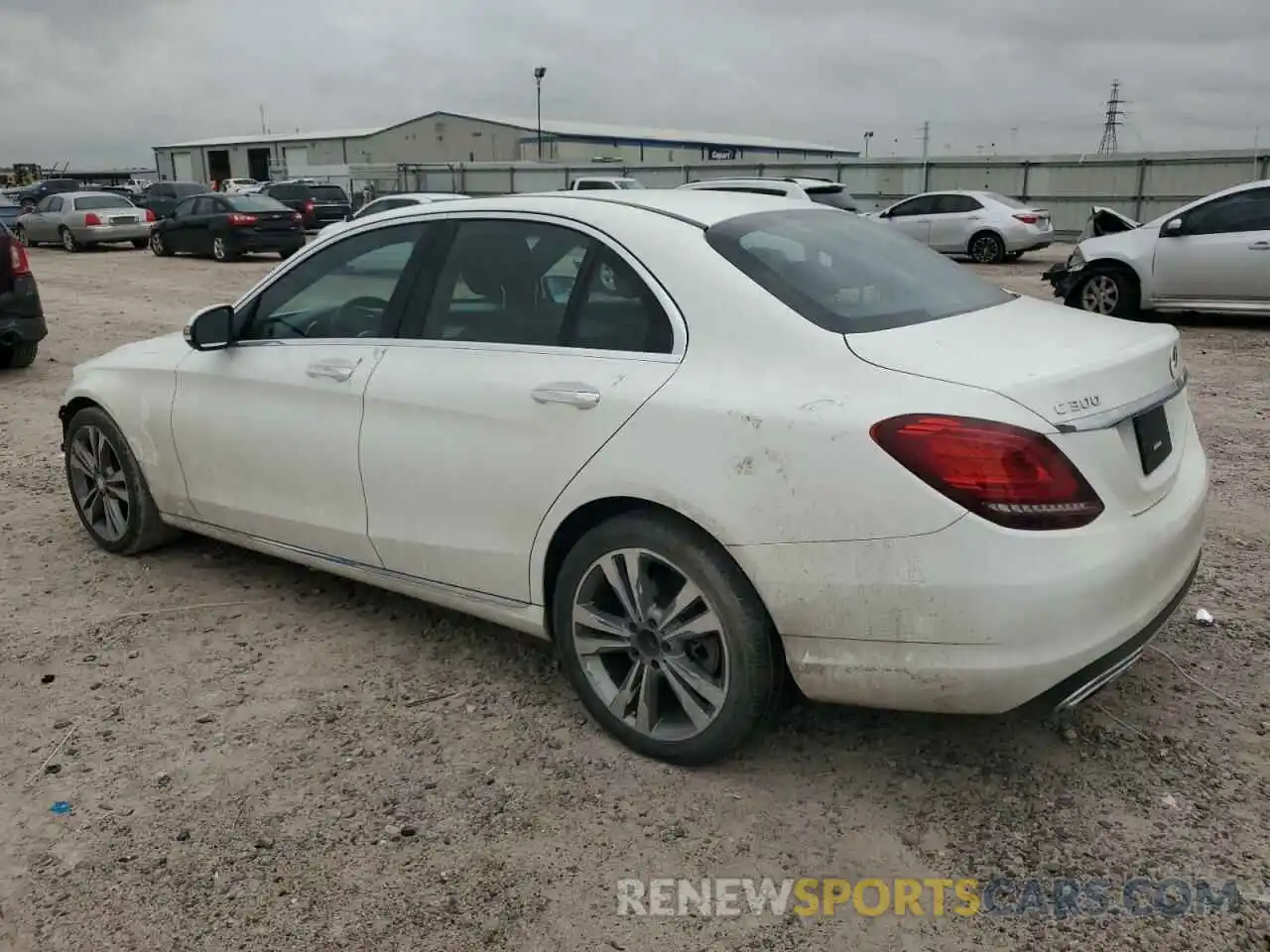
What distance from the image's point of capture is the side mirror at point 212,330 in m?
4.22

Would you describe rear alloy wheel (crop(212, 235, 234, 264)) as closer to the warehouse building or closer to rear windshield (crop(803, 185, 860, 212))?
rear windshield (crop(803, 185, 860, 212))

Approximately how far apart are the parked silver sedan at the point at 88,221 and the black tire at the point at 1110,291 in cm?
2294

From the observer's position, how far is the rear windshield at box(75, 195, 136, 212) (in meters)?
26.8

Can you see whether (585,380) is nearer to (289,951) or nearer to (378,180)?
(289,951)

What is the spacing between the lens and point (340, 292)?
414 cm

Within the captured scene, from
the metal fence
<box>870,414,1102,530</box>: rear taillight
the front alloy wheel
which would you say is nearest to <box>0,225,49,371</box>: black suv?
the front alloy wheel

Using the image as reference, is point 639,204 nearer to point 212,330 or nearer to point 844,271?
point 844,271

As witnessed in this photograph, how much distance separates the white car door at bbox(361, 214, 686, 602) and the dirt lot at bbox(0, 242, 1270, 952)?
537mm

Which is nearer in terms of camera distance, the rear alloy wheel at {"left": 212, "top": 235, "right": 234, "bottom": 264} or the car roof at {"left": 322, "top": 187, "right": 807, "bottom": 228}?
the car roof at {"left": 322, "top": 187, "right": 807, "bottom": 228}

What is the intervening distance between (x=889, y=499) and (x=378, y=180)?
4476 cm

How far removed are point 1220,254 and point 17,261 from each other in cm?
1145

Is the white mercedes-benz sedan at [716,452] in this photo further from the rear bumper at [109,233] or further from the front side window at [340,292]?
the rear bumper at [109,233]

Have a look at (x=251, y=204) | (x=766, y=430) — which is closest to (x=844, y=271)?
(x=766, y=430)

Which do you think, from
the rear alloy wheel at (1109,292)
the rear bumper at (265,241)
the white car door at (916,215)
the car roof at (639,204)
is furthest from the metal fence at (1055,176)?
the car roof at (639,204)
